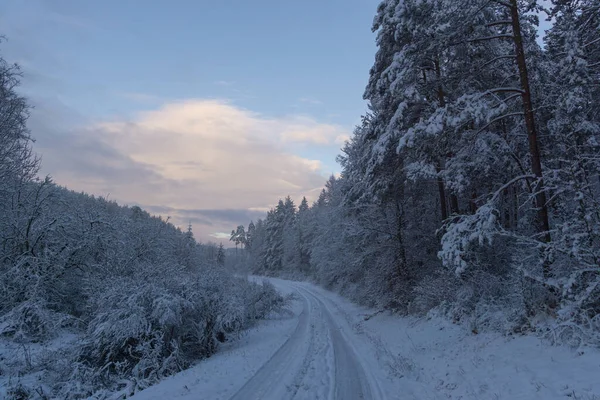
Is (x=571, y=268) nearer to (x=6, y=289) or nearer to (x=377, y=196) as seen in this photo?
(x=377, y=196)

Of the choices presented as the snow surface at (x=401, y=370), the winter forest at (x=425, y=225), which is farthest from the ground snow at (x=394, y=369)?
the winter forest at (x=425, y=225)

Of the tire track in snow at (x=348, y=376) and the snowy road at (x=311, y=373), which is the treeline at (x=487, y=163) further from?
the snowy road at (x=311, y=373)

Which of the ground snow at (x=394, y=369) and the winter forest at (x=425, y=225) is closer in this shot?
the ground snow at (x=394, y=369)

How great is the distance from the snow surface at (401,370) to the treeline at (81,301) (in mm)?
1780

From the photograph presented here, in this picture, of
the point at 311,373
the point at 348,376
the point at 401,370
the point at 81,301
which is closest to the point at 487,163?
the point at 401,370

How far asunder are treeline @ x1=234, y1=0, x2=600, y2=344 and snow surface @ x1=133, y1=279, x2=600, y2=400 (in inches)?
31.3

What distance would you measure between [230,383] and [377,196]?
1003 centimetres

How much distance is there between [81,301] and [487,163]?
1963cm

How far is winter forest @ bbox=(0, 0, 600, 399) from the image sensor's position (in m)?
8.23

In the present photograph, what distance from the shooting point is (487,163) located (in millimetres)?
10742

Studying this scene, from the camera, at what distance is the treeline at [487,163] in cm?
764

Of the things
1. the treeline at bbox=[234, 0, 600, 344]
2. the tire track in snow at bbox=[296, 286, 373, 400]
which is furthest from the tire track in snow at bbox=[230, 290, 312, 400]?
the treeline at bbox=[234, 0, 600, 344]

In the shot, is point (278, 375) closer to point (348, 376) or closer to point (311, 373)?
point (311, 373)

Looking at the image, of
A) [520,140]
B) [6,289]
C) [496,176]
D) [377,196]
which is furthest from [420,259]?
[6,289]
